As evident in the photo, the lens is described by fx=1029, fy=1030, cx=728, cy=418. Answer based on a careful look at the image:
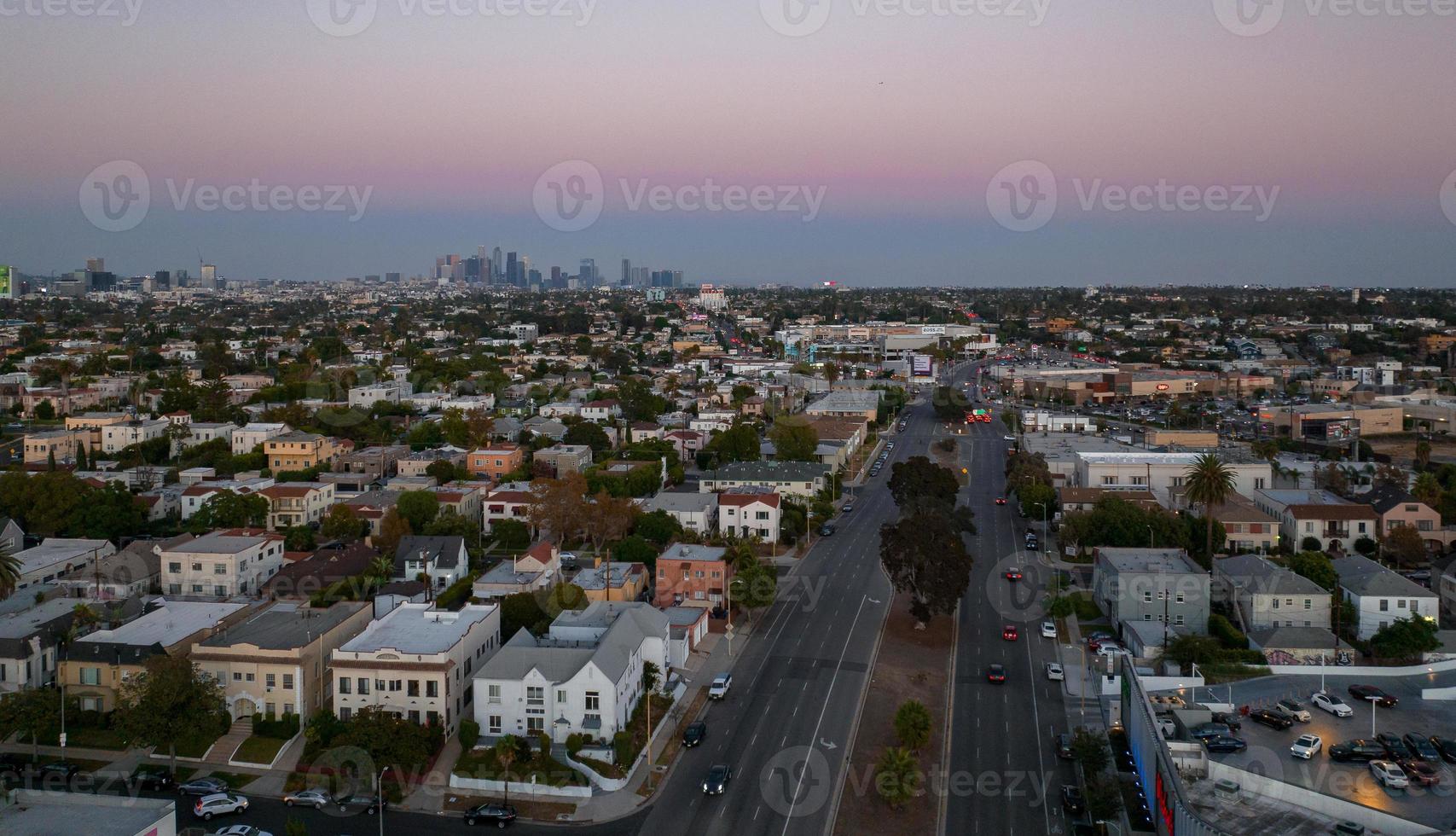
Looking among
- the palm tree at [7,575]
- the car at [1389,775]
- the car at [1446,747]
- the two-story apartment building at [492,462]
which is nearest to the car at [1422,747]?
the car at [1446,747]

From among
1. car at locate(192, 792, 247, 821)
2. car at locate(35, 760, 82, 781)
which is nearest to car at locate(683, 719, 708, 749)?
car at locate(192, 792, 247, 821)

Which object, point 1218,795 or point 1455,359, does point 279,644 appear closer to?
point 1218,795

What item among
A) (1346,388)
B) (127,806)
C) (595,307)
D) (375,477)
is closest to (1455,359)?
(1346,388)

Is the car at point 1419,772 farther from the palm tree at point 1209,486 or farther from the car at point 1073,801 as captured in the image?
the palm tree at point 1209,486

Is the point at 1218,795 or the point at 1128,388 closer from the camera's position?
the point at 1218,795

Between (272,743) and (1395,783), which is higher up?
(1395,783)

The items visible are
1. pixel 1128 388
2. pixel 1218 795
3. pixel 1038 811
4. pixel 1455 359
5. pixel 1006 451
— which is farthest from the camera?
pixel 1455 359
